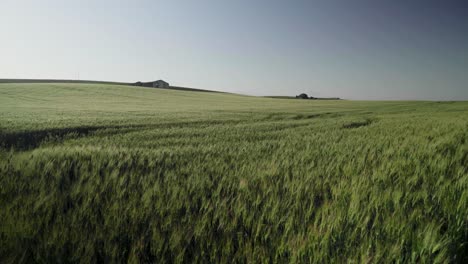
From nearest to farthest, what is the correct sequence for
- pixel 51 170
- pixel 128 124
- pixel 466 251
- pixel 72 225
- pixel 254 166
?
pixel 466 251 < pixel 72 225 < pixel 51 170 < pixel 254 166 < pixel 128 124

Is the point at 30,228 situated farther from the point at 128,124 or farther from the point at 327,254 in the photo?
the point at 128,124

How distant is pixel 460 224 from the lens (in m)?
1.76

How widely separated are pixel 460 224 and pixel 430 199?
0.39m

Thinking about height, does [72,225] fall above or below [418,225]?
below

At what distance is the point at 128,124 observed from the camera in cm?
1245

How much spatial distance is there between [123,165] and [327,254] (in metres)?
2.96

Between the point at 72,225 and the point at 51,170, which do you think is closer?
the point at 72,225

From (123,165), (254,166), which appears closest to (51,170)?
(123,165)

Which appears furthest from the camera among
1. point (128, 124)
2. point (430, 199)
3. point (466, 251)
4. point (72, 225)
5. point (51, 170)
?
point (128, 124)

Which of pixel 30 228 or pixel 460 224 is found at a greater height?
pixel 460 224

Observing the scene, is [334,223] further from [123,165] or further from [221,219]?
[123,165]

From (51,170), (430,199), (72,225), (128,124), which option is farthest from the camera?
(128,124)

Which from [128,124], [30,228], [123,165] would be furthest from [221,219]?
[128,124]

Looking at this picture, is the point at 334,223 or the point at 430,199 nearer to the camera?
the point at 334,223
